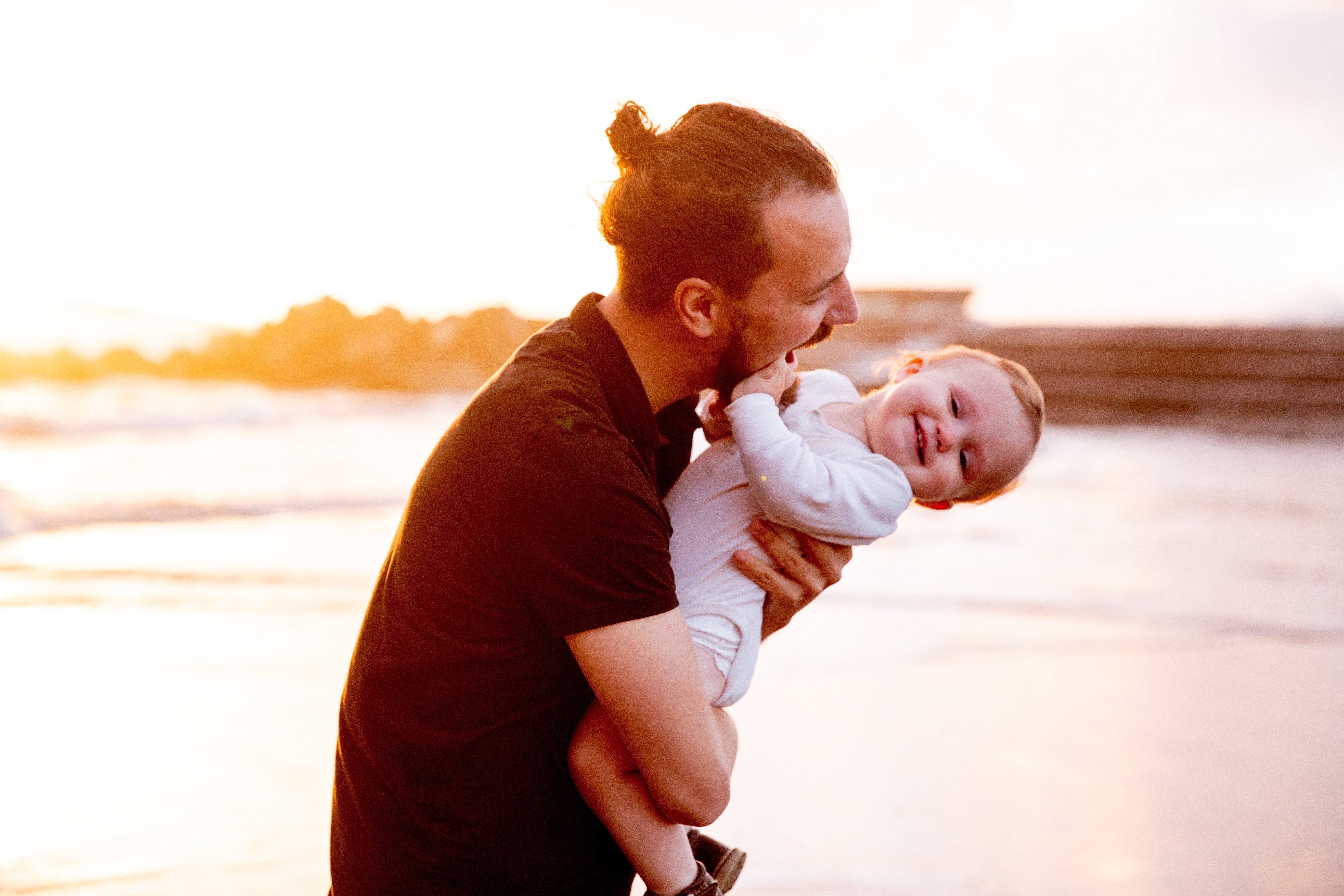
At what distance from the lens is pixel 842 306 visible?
5.56 ft

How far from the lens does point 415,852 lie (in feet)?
4.63

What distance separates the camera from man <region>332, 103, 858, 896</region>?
128cm

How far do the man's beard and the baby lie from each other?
0.02 meters

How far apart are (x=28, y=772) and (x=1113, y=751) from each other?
3.02m

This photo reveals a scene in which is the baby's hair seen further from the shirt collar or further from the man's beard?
the shirt collar

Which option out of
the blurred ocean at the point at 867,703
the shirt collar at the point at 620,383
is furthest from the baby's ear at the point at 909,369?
the blurred ocean at the point at 867,703

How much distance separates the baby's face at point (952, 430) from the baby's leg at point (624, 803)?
0.81 meters

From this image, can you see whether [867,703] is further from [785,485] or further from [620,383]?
[620,383]

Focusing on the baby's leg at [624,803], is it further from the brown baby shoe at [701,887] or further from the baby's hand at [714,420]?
the baby's hand at [714,420]

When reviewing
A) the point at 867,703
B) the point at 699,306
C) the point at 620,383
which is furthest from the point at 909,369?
the point at 867,703

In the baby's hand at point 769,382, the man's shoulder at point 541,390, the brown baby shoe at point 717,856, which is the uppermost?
the man's shoulder at point 541,390

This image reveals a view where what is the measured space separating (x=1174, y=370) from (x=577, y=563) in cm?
1476

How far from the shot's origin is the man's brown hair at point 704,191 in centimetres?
150

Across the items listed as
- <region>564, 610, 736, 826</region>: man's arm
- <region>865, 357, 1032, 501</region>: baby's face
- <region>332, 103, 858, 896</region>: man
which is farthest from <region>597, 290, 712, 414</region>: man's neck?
<region>865, 357, 1032, 501</region>: baby's face
